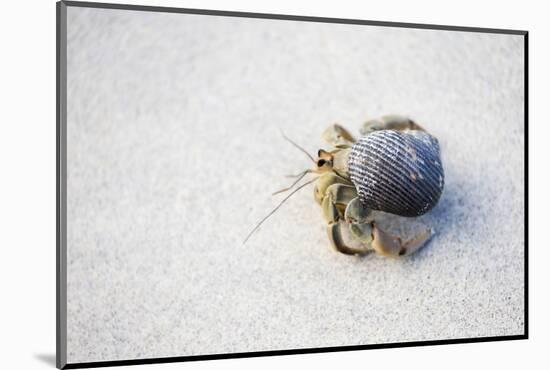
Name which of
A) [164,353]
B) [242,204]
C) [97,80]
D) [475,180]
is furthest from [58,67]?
[475,180]

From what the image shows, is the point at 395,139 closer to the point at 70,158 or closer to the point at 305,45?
the point at 305,45

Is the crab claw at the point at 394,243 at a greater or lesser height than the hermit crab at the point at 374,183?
lesser

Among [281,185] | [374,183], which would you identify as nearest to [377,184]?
[374,183]

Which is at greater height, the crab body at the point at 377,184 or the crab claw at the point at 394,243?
the crab body at the point at 377,184

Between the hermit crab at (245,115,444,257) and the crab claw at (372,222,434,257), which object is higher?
the hermit crab at (245,115,444,257)

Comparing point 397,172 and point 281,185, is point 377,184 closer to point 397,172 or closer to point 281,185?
point 397,172
